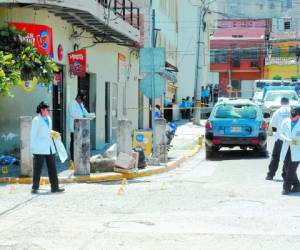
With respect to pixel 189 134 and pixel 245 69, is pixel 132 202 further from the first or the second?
pixel 245 69

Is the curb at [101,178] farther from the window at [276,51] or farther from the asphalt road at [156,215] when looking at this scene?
the window at [276,51]

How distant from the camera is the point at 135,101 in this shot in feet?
104

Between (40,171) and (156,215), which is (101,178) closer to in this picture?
(40,171)

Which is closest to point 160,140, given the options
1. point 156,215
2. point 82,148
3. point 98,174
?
point 98,174

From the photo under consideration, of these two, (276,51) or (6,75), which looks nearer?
(6,75)

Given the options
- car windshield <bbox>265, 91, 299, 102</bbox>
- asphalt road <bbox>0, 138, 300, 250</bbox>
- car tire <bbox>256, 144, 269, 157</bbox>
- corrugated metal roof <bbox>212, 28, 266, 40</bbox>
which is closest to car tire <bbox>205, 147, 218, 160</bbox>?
car tire <bbox>256, 144, 269, 157</bbox>

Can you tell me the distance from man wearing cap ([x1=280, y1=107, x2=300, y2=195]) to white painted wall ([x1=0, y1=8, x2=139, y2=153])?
7560 mm

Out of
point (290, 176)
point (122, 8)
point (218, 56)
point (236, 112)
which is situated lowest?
point (290, 176)

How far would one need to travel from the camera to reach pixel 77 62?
64.8 feet

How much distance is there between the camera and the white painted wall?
17359 millimetres

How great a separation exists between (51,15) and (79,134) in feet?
15.6

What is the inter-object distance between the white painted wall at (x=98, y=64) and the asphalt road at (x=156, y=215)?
5.35 meters

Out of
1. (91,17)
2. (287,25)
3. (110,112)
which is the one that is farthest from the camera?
(287,25)

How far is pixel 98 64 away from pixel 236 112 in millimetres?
5456
